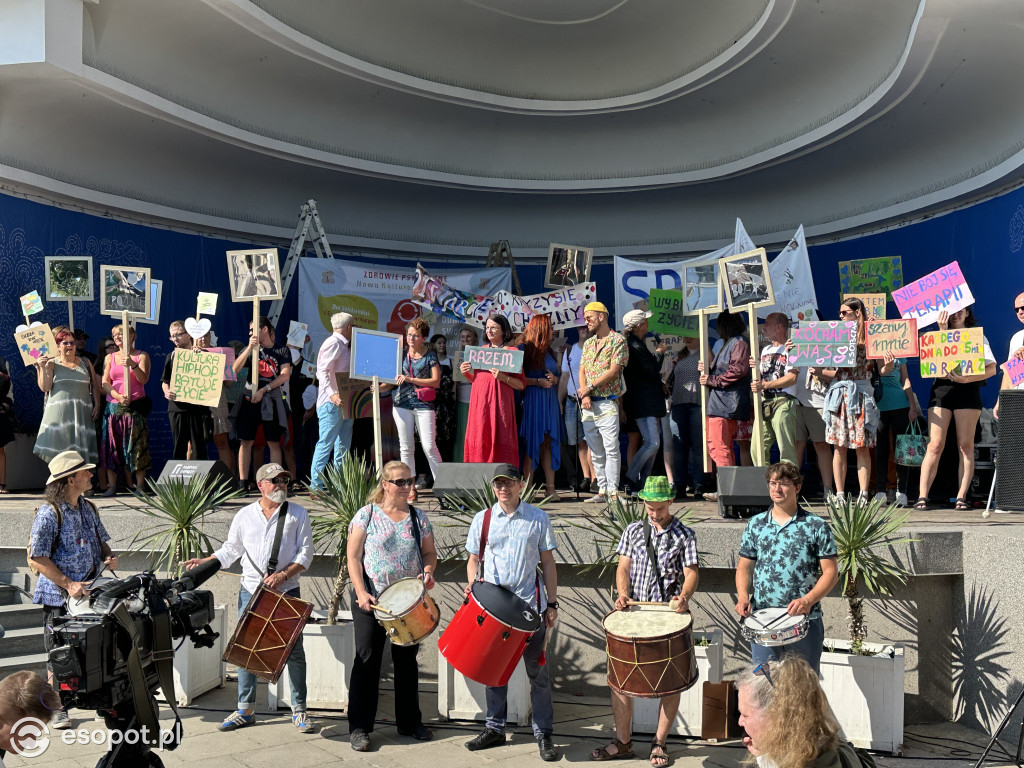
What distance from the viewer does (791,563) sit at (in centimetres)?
554

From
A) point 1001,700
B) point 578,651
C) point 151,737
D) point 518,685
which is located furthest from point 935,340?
point 151,737

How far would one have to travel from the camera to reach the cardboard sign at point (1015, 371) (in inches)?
288

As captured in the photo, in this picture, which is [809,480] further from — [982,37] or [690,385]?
[982,37]

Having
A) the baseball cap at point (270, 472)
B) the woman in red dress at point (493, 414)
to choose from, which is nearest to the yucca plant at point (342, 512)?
the baseball cap at point (270, 472)

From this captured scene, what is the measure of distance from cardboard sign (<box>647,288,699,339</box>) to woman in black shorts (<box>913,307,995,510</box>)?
2601mm

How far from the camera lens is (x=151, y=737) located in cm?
401

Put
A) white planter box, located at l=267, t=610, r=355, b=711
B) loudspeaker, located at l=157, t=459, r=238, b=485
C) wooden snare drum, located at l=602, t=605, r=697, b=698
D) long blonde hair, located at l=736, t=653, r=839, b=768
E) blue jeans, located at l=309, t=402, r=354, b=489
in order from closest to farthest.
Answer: long blonde hair, located at l=736, t=653, r=839, b=768 < wooden snare drum, located at l=602, t=605, r=697, b=698 < white planter box, located at l=267, t=610, r=355, b=711 < loudspeaker, located at l=157, t=459, r=238, b=485 < blue jeans, located at l=309, t=402, r=354, b=489

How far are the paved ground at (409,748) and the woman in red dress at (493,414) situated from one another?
248 cm

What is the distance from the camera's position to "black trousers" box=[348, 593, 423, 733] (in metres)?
6.18

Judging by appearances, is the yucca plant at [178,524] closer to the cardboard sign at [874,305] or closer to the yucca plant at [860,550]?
the yucca plant at [860,550]

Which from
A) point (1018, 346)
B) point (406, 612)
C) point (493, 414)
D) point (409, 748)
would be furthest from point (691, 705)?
point (1018, 346)

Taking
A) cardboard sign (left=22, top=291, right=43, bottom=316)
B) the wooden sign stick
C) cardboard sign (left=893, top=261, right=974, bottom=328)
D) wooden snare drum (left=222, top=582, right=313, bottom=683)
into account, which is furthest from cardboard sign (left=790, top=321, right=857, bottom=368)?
cardboard sign (left=22, top=291, right=43, bottom=316)

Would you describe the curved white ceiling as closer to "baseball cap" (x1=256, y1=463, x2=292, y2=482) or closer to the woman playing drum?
"baseball cap" (x1=256, y1=463, x2=292, y2=482)

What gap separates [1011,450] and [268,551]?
527 centimetres
